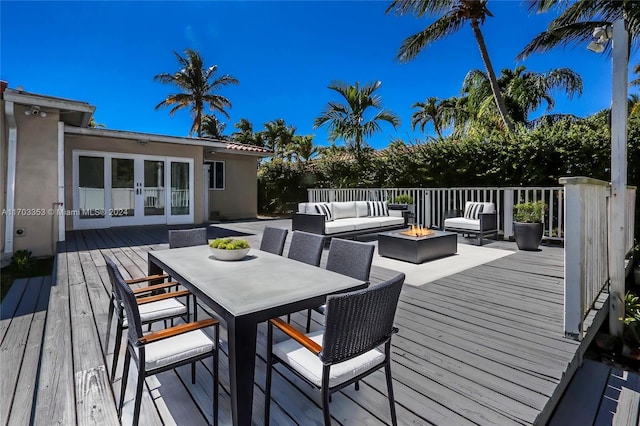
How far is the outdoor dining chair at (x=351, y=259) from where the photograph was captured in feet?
7.77

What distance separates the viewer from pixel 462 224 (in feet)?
22.6

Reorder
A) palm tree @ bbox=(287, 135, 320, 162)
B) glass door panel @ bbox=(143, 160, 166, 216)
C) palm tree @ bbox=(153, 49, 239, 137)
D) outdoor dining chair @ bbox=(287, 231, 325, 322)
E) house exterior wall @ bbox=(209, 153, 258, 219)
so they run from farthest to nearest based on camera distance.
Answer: palm tree @ bbox=(287, 135, 320, 162) < palm tree @ bbox=(153, 49, 239, 137) < house exterior wall @ bbox=(209, 153, 258, 219) < glass door panel @ bbox=(143, 160, 166, 216) < outdoor dining chair @ bbox=(287, 231, 325, 322)

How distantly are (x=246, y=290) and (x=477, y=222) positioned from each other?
241 inches

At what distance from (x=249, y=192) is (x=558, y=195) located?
10233 millimetres

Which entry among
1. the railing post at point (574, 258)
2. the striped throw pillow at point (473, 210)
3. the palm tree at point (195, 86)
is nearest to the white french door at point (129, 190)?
the striped throw pillow at point (473, 210)

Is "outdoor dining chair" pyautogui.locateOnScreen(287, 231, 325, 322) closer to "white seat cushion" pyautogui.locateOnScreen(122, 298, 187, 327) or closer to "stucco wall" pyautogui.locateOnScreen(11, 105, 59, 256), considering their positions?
"white seat cushion" pyautogui.locateOnScreen(122, 298, 187, 327)

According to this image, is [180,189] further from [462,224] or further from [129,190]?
[462,224]

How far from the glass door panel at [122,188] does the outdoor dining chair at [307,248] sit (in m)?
8.03

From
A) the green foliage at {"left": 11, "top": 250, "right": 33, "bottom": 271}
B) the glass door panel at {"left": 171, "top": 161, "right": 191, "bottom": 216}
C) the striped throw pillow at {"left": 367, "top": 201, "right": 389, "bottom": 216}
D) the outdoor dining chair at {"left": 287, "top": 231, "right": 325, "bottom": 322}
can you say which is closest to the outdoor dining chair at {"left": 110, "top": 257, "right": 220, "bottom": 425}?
the outdoor dining chair at {"left": 287, "top": 231, "right": 325, "bottom": 322}

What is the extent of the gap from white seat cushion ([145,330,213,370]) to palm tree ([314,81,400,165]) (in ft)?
33.1

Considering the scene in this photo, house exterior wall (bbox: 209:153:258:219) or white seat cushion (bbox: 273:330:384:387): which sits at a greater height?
house exterior wall (bbox: 209:153:258:219)

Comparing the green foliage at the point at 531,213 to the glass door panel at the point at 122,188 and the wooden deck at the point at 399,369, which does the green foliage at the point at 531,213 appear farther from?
the glass door panel at the point at 122,188

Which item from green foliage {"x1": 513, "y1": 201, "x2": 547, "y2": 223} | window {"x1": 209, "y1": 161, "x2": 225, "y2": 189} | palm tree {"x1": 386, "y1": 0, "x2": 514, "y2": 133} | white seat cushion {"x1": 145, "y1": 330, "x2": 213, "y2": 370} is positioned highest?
palm tree {"x1": 386, "y1": 0, "x2": 514, "y2": 133}

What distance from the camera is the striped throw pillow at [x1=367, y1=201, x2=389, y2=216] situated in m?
7.77
